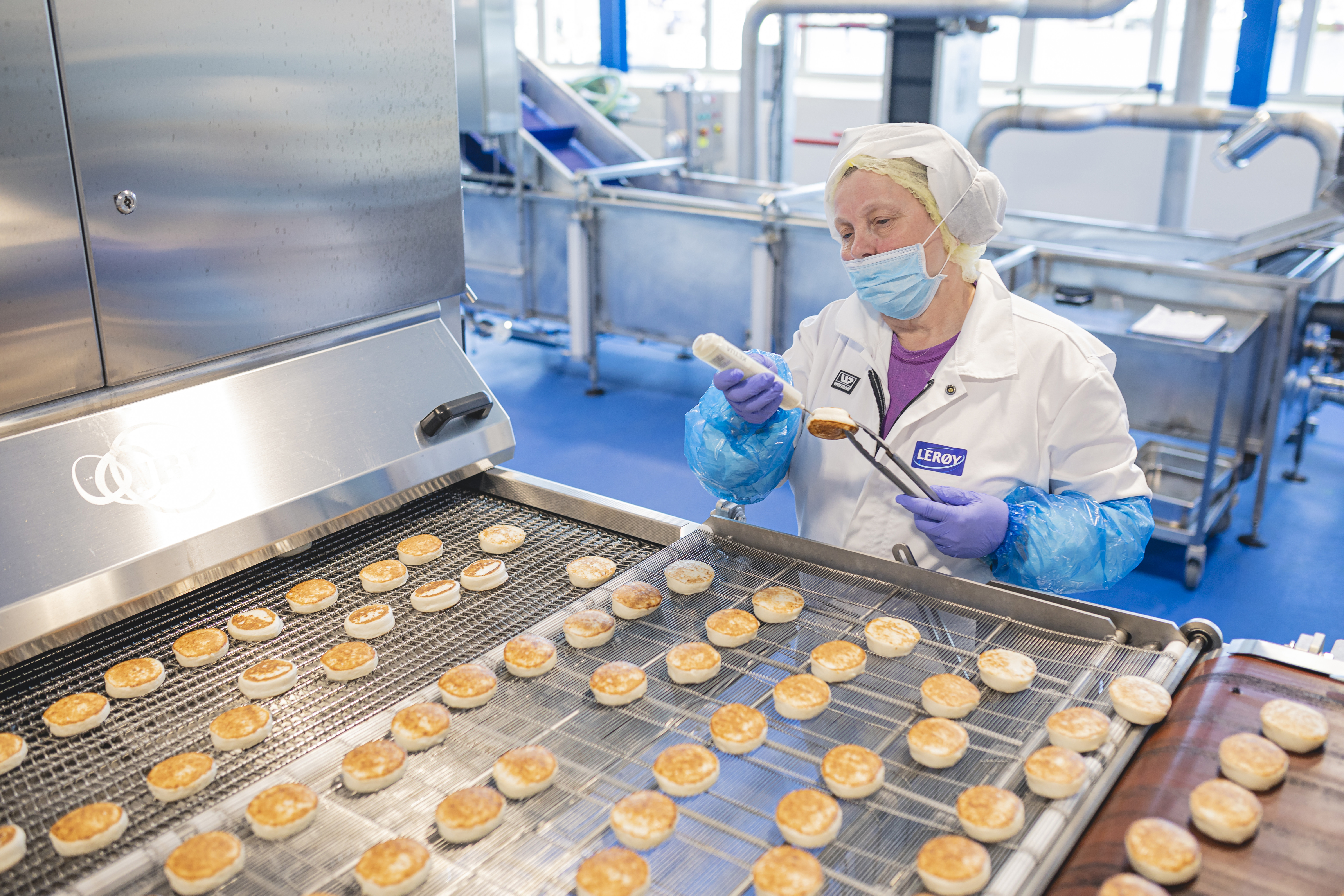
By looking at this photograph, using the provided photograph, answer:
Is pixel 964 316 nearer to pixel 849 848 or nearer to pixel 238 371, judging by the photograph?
pixel 849 848

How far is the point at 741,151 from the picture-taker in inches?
270

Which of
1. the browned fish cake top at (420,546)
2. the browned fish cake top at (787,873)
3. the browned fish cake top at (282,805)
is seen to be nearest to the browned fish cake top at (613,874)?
the browned fish cake top at (787,873)

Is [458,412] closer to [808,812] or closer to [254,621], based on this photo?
[254,621]

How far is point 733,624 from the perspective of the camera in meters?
1.70

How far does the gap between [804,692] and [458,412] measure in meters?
1.01

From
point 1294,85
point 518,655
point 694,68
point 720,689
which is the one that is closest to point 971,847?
point 720,689

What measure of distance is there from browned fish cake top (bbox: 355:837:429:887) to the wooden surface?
745 mm

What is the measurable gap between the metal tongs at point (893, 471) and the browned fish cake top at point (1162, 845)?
748 mm

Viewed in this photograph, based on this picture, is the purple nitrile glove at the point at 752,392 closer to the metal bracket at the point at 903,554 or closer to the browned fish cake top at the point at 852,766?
the metal bracket at the point at 903,554

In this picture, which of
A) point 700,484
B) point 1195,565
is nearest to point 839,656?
point 1195,565

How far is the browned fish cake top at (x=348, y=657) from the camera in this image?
162 cm

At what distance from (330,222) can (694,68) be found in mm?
9933

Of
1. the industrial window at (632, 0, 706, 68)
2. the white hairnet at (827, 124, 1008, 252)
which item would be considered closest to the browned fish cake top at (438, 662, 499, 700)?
the white hairnet at (827, 124, 1008, 252)

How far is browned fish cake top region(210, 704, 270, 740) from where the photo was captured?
146 cm
